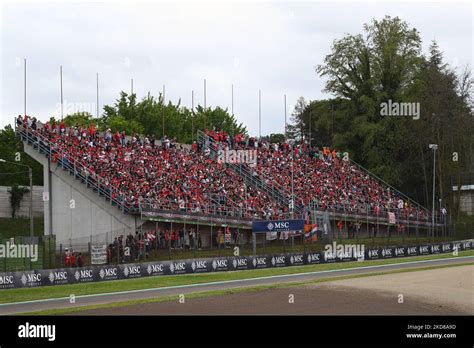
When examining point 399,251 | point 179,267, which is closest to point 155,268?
point 179,267

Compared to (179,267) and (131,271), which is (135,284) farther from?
(179,267)

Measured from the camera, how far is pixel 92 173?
4738 centimetres

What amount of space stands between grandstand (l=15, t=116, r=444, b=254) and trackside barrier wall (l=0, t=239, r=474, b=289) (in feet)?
9.18

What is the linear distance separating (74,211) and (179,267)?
11.2m

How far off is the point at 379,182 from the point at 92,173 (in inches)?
1437

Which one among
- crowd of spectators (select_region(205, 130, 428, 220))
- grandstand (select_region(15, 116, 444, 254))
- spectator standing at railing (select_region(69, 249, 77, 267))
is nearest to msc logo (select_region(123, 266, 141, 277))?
spectator standing at railing (select_region(69, 249, 77, 267))

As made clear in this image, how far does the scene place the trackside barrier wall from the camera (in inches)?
1351

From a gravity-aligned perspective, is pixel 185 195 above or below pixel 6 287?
above

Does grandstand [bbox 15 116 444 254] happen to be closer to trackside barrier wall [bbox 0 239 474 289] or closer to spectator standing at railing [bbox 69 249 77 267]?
trackside barrier wall [bbox 0 239 474 289]

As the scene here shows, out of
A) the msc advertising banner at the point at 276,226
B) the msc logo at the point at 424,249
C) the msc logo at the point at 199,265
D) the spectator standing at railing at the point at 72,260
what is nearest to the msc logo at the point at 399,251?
the msc logo at the point at 424,249

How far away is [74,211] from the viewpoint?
48.8m

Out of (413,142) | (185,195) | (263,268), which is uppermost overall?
(413,142)
